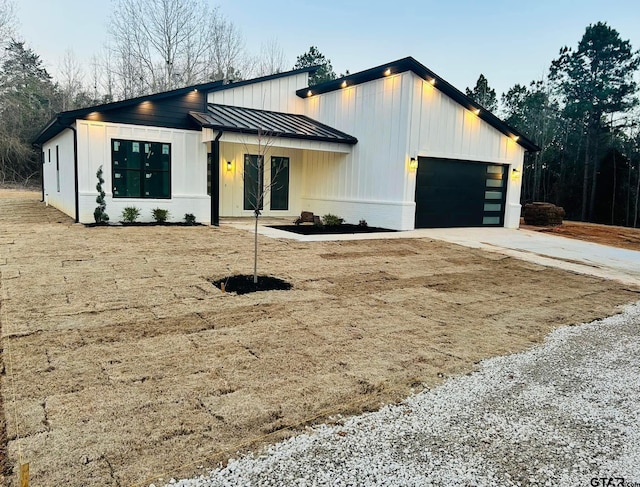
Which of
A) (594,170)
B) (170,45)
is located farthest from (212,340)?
(594,170)

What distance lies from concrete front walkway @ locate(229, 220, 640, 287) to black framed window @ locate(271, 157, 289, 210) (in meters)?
2.78

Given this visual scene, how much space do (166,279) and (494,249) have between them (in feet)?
24.2

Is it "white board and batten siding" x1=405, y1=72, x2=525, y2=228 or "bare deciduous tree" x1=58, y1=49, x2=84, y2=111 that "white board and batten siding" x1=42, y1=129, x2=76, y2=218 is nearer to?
"white board and batten siding" x1=405, y1=72, x2=525, y2=228

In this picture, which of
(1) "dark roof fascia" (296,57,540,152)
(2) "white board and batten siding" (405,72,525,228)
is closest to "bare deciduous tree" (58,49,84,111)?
(1) "dark roof fascia" (296,57,540,152)

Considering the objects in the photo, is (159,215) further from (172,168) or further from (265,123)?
(265,123)

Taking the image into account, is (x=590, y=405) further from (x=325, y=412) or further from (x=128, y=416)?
(x=128, y=416)

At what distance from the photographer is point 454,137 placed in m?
13.5

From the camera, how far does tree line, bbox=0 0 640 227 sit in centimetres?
2578

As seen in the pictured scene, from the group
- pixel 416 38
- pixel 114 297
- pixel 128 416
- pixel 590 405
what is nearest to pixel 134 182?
pixel 114 297

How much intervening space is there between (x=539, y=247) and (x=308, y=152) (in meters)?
8.70

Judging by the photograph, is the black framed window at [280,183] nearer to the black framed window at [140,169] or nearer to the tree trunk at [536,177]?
the black framed window at [140,169]

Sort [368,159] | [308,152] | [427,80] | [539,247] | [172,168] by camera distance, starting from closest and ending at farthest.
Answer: [539,247], [172,168], [427,80], [368,159], [308,152]

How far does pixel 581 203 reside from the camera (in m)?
27.8

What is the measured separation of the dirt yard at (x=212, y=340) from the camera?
2373mm
